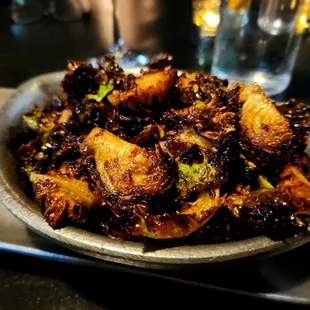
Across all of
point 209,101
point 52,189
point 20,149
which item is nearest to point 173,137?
point 209,101

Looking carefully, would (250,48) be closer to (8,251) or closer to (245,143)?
(245,143)

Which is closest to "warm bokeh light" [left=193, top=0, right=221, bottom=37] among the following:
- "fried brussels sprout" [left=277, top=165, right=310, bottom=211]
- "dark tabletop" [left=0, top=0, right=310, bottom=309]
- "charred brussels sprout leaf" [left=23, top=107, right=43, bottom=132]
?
"dark tabletop" [left=0, top=0, right=310, bottom=309]

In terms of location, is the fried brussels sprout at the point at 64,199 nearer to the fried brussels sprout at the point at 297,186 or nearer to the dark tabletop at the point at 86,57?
the dark tabletop at the point at 86,57

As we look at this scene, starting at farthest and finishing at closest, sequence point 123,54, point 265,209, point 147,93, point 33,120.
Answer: point 123,54 < point 33,120 < point 147,93 < point 265,209

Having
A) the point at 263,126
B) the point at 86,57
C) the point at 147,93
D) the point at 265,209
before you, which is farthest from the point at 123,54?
the point at 265,209

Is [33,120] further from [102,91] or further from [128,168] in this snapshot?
[128,168]

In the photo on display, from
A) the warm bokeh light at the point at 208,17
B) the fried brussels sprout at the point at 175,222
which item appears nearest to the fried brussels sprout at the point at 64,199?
the fried brussels sprout at the point at 175,222

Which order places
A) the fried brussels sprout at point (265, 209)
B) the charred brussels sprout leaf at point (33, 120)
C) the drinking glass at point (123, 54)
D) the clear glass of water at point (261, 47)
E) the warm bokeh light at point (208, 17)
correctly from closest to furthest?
the fried brussels sprout at point (265, 209) < the charred brussels sprout leaf at point (33, 120) < the clear glass of water at point (261, 47) < the drinking glass at point (123, 54) < the warm bokeh light at point (208, 17)

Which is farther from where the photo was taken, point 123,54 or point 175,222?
point 123,54
